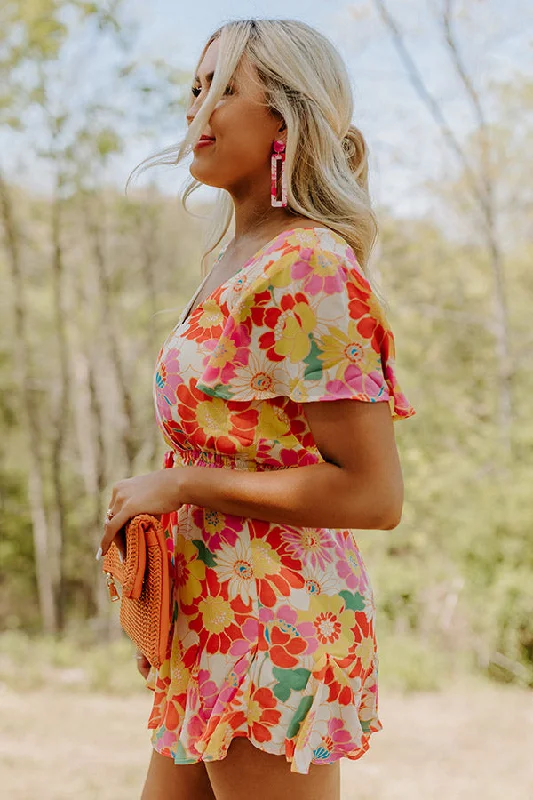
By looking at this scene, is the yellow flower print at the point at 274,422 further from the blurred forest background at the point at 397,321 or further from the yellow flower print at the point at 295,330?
the blurred forest background at the point at 397,321

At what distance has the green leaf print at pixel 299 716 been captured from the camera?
1.09m

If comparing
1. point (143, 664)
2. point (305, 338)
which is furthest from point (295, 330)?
point (143, 664)

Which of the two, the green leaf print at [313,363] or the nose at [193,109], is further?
the nose at [193,109]

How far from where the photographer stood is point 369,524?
3.57 feet

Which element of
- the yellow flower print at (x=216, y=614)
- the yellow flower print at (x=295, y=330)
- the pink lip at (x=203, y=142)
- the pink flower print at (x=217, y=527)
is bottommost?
the yellow flower print at (x=216, y=614)

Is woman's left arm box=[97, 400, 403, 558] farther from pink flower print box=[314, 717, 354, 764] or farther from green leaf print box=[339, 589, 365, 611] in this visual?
pink flower print box=[314, 717, 354, 764]

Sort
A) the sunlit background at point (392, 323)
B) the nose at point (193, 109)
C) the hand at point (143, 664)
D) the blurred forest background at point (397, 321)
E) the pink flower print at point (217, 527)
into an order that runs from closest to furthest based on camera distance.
Answer: 1. the pink flower print at point (217, 527)
2. the nose at point (193, 109)
3. the hand at point (143, 664)
4. the sunlit background at point (392, 323)
5. the blurred forest background at point (397, 321)

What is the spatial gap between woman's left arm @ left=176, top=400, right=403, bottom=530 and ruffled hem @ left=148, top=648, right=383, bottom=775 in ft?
0.59

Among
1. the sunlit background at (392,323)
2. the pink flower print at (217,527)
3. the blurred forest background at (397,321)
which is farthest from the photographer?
the blurred forest background at (397,321)

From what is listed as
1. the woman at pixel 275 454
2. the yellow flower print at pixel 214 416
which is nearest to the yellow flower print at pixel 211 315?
the woman at pixel 275 454

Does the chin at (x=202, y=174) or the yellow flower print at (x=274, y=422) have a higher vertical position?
the chin at (x=202, y=174)

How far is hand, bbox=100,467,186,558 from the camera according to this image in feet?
3.77

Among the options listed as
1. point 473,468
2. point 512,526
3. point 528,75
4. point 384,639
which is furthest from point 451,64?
point 384,639

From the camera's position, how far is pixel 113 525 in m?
1.19
